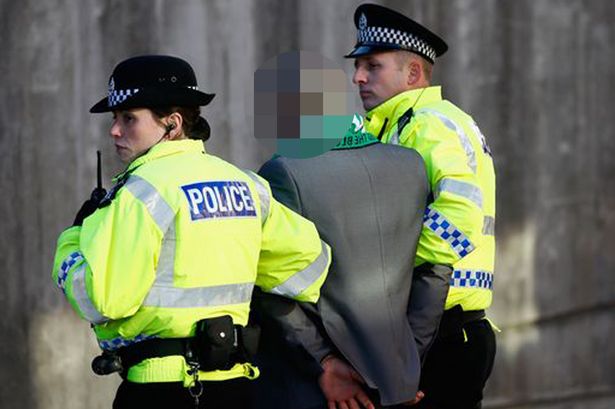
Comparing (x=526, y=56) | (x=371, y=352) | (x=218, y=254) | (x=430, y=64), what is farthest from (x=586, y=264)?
(x=218, y=254)

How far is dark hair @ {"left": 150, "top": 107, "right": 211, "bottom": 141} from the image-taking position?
3.34m

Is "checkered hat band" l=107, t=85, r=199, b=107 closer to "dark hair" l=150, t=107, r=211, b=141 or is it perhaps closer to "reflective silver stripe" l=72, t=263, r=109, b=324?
"dark hair" l=150, t=107, r=211, b=141

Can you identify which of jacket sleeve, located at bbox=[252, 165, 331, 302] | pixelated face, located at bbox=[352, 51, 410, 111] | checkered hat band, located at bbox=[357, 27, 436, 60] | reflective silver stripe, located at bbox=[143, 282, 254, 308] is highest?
checkered hat band, located at bbox=[357, 27, 436, 60]

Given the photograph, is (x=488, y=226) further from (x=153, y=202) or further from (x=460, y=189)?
(x=153, y=202)

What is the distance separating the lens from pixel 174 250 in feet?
10.3

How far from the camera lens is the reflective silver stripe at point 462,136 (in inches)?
155

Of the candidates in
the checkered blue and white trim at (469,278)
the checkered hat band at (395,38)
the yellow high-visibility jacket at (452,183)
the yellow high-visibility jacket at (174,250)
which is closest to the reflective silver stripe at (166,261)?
the yellow high-visibility jacket at (174,250)

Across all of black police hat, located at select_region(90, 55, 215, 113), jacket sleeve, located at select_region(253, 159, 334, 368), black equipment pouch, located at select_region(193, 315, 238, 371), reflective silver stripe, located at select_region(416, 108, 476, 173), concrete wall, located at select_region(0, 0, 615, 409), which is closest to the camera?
black equipment pouch, located at select_region(193, 315, 238, 371)

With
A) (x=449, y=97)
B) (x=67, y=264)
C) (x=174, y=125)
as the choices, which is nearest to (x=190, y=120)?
(x=174, y=125)

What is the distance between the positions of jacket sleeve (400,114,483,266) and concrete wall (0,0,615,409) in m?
1.70

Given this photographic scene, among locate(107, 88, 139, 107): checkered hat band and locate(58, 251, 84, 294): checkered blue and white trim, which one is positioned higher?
locate(107, 88, 139, 107): checkered hat band

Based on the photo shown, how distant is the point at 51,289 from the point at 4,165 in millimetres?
519

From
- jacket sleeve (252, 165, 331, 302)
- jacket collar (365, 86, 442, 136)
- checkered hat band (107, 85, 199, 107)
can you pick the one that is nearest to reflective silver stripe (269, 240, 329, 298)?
jacket sleeve (252, 165, 331, 302)

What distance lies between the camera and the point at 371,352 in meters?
3.51
